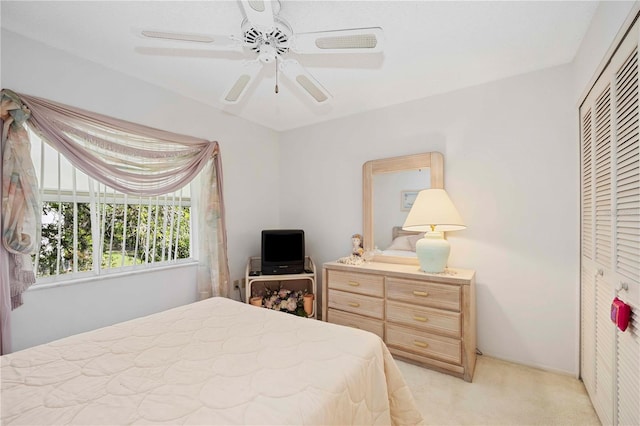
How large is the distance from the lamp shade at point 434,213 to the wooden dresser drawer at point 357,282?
0.57 metres

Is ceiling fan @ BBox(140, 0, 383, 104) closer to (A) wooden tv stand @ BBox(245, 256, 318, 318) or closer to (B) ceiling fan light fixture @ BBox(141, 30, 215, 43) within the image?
(B) ceiling fan light fixture @ BBox(141, 30, 215, 43)

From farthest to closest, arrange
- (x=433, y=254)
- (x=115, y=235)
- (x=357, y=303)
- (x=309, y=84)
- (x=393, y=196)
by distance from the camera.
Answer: (x=393, y=196) → (x=357, y=303) → (x=115, y=235) → (x=433, y=254) → (x=309, y=84)

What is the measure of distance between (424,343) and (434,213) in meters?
1.06

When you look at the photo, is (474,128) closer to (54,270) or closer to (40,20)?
(40,20)

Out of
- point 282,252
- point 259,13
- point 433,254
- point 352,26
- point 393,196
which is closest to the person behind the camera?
point 259,13

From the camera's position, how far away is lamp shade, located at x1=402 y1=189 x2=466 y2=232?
2.19 m

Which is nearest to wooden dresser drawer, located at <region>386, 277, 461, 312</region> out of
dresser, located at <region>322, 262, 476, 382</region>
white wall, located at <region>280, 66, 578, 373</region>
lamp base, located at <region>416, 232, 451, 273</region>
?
dresser, located at <region>322, 262, 476, 382</region>

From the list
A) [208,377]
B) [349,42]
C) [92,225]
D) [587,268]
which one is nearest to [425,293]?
[587,268]

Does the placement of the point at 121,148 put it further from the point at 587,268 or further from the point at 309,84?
the point at 587,268

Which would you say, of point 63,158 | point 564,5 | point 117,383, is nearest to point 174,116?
point 63,158

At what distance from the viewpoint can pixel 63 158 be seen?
6.67 ft

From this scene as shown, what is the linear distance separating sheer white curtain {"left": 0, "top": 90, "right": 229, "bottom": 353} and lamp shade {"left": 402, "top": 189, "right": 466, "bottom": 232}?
1.95 metres

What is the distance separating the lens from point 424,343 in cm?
218

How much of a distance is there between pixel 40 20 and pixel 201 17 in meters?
1.01
